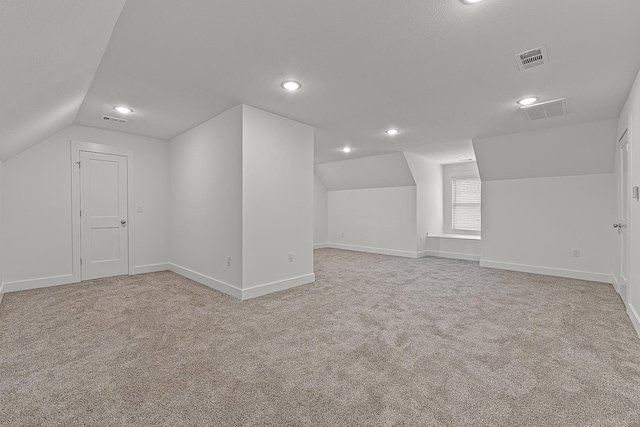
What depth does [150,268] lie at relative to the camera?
5242 mm

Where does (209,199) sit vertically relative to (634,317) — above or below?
above

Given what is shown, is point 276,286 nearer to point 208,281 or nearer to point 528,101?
point 208,281

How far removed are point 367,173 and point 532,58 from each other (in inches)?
194

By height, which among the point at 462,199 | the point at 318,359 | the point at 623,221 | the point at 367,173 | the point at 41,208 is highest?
the point at 367,173

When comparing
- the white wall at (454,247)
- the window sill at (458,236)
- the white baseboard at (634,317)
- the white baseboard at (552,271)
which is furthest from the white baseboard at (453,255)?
the white baseboard at (634,317)

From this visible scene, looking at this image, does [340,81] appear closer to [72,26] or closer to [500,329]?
[72,26]

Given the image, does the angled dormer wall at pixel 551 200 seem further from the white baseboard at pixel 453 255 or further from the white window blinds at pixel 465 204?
the white window blinds at pixel 465 204

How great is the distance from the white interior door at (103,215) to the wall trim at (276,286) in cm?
271

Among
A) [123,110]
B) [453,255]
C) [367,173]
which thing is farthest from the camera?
[367,173]

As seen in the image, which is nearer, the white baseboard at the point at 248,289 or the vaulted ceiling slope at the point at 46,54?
the vaulted ceiling slope at the point at 46,54

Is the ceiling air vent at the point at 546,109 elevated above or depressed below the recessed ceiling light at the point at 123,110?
below

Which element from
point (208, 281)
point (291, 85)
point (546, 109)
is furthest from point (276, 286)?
point (546, 109)

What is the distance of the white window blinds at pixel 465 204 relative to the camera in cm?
717

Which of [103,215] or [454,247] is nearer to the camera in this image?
[103,215]
